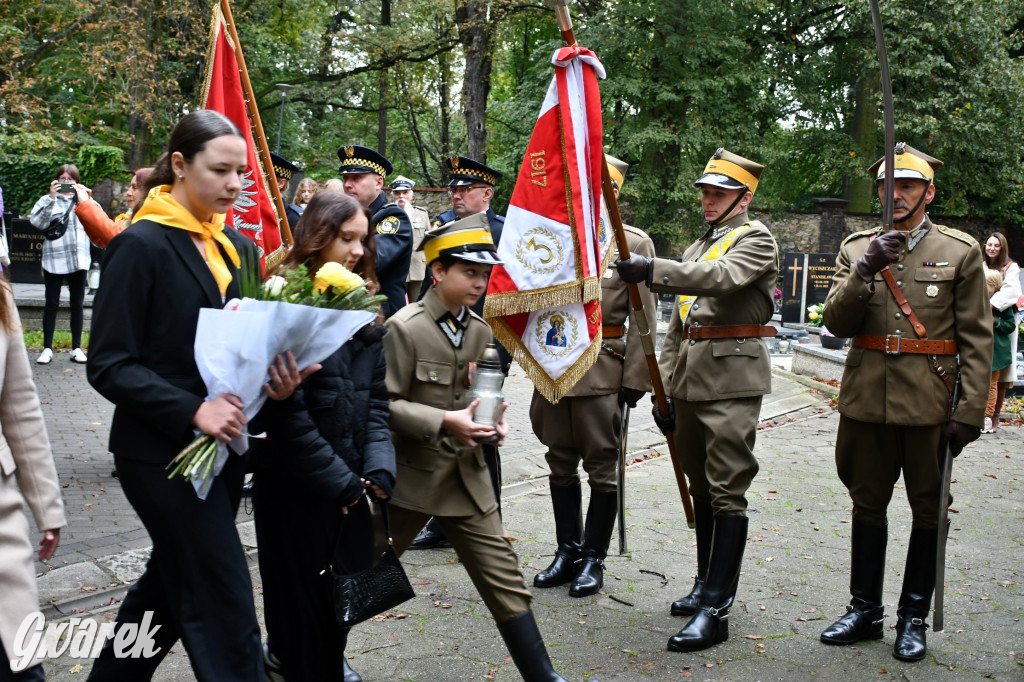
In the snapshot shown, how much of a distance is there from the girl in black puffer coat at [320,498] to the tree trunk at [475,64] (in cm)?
1961

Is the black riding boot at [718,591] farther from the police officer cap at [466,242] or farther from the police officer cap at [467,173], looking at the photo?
the police officer cap at [467,173]

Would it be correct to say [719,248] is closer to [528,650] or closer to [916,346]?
[916,346]

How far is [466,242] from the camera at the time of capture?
A: 3711mm

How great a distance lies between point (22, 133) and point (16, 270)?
4763 mm

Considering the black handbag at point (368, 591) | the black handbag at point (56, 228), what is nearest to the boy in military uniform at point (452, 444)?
the black handbag at point (368, 591)

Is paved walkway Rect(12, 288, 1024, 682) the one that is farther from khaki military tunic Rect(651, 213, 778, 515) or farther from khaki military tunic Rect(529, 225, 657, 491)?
khaki military tunic Rect(651, 213, 778, 515)

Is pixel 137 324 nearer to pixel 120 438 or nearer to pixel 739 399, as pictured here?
pixel 120 438

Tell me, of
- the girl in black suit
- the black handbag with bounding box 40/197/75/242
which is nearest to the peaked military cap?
the girl in black suit

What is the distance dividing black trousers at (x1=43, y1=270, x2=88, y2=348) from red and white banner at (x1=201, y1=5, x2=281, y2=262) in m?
6.17

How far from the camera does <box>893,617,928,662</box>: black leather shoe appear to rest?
14.5ft

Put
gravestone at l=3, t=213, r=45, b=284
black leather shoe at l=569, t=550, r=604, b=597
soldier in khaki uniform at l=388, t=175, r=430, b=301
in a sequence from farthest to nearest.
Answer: gravestone at l=3, t=213, r=45, b=284 < soldier in khaki uniform at l=388, t=175, r=430, b=301 < black leather shoe at l=569, t=550, r=604, b=597

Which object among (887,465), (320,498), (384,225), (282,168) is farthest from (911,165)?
(282,168)

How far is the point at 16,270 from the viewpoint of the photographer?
62.7 feet

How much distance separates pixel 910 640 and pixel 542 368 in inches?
83.2
